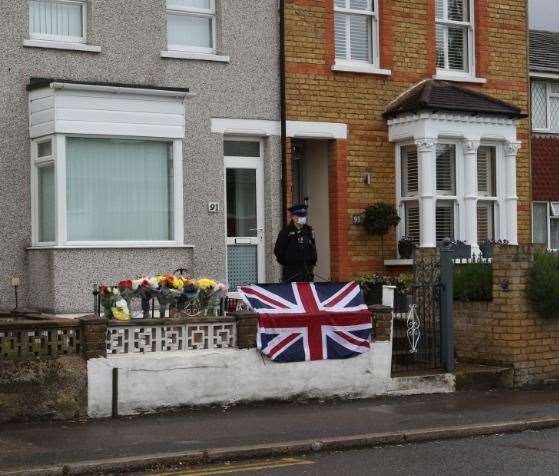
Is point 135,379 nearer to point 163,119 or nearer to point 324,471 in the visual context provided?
point 324,471

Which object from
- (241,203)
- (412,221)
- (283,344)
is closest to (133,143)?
(241,203)

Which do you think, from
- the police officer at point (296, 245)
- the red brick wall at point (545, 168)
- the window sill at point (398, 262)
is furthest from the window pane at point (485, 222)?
the police officer at point (296, 245)

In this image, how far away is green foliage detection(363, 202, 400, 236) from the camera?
60.9ft

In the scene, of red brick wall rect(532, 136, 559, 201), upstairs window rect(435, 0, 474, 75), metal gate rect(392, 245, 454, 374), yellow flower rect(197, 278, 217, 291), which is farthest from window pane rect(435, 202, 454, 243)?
yellow flower rect(197, 278, 217, 291)

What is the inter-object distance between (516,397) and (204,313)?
4.09 m

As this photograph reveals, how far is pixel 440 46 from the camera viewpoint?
2003 centimetres

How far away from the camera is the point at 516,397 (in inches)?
561

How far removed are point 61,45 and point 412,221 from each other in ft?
21.7

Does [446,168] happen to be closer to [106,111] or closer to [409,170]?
[409,170]

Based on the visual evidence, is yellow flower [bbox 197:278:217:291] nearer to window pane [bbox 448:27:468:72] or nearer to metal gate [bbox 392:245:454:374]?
metal gate [bbox 392:245:454:374]

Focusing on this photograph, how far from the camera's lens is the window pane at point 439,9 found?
19.9 m

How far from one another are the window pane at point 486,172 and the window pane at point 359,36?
265 centimetres

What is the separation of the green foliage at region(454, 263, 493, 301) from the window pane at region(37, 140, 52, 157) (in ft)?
19.6

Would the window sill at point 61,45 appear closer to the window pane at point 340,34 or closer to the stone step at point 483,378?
the window pane at point 340,34
